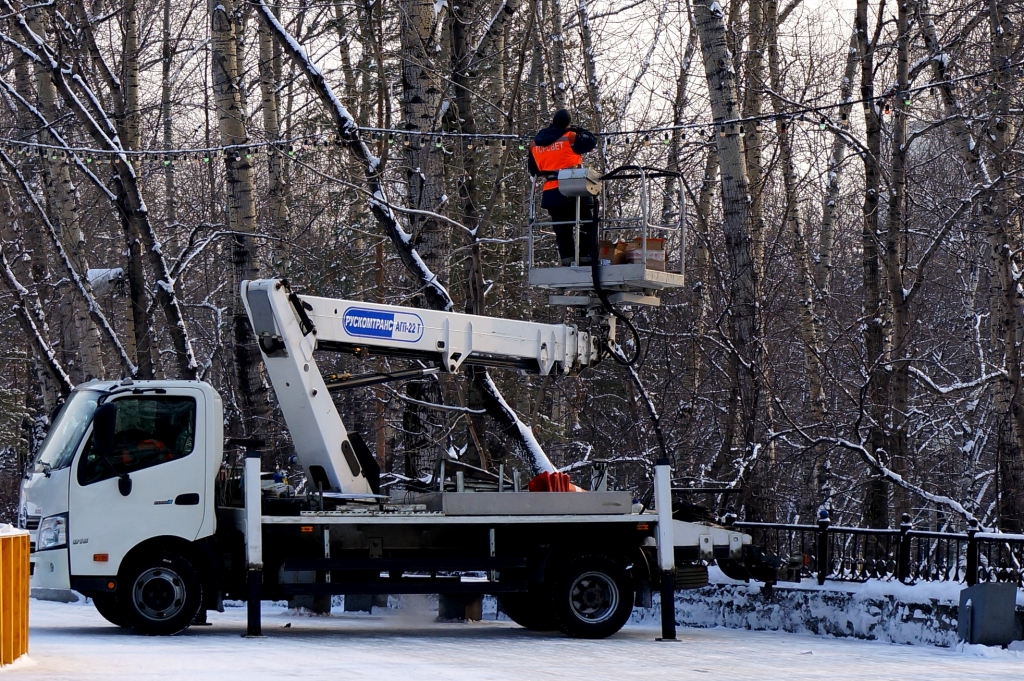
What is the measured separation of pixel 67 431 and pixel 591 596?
16.9 ft

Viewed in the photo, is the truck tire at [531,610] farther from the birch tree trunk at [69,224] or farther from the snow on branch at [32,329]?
the birch tree trunk at [69,224]

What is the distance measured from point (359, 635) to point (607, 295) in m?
4.10

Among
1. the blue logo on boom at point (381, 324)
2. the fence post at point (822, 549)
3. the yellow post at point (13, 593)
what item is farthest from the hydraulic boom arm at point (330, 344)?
the fence post at point (822, 549)

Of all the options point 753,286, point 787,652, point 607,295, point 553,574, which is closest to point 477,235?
point 753,286

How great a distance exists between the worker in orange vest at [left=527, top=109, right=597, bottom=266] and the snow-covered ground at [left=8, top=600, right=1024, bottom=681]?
3.86m

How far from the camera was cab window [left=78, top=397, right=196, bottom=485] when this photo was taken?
38.1 ft

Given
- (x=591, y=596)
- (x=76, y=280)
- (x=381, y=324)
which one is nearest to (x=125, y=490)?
(x=381, y=324)

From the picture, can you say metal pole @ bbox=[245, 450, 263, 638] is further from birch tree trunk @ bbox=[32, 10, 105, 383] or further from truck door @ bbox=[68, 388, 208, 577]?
birch tree trunk @ bbox=[32, 10, 105, 383]

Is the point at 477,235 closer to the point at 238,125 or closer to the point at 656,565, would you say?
the point at 238,125

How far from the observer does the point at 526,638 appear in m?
12.3

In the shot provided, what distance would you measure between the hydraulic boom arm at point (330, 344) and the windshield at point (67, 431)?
1657mm

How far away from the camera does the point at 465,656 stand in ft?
34.4

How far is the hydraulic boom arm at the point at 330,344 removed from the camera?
1198 centimetres

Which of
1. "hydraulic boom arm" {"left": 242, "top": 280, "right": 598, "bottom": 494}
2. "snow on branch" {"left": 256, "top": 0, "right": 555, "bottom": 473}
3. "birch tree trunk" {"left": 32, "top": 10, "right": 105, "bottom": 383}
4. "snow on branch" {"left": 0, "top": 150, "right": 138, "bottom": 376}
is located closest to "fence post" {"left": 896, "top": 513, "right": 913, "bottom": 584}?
"hydraulic boom arm" {"left": 242, "top": 280, "right": 598, "bottom": 494}
